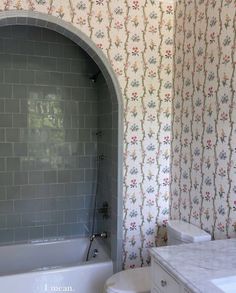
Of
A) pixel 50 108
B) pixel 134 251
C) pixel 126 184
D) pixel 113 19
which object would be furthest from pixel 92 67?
pixel 134 251

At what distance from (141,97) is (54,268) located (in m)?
1.56

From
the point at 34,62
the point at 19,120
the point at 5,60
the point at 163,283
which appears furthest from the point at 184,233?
the point at 5,60

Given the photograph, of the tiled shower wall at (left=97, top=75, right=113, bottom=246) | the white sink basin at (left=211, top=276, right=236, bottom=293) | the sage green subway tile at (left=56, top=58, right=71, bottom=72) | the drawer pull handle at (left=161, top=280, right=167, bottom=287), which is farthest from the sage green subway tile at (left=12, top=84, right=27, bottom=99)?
the white sink basin at (left=211, top=276, right=236, bottom=293)

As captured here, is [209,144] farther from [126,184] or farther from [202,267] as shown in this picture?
[202,267]

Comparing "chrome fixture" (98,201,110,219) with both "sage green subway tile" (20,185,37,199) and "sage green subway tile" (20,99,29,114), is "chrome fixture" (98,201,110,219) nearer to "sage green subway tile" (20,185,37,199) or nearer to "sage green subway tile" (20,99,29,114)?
"sage green subway tile" (20,185,37,199)

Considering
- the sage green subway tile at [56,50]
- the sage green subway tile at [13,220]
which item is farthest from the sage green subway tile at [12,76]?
the sage green subway tile at [13,220]

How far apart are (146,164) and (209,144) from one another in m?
0.63

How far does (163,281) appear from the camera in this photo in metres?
1.68

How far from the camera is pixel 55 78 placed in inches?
131

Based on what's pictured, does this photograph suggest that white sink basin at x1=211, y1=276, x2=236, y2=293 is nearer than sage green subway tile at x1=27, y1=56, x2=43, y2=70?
Yes

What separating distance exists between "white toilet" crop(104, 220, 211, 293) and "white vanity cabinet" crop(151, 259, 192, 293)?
0.46m

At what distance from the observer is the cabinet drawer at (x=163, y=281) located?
155cm

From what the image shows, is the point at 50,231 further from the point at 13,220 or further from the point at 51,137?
the point at 51,137

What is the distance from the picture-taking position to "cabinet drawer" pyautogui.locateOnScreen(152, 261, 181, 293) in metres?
1.55
